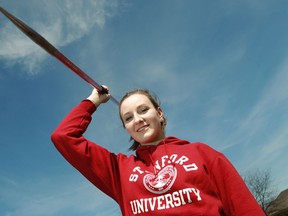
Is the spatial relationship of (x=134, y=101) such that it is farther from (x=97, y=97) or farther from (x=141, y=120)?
(x=97, y=97)

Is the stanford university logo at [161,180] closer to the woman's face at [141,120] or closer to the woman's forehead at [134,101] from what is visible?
the woman's face at [141,120]

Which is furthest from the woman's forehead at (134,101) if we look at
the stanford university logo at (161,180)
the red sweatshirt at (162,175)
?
the stanford university logo at (161,180)

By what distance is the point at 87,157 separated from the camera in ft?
9.55

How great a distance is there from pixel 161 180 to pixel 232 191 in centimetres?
58

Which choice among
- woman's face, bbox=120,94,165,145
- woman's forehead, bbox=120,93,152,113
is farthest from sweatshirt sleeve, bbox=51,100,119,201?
woman's forehead, bbox=120,93,152,113

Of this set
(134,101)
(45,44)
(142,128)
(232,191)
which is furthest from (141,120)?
(45,44)

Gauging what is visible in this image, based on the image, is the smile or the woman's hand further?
the woman's hand

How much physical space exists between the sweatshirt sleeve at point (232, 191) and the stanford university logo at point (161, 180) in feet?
1.22

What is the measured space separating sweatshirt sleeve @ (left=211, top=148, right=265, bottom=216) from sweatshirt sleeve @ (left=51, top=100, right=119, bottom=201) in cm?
91

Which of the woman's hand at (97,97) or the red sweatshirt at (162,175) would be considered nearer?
the red sweatshirt at (162,175)

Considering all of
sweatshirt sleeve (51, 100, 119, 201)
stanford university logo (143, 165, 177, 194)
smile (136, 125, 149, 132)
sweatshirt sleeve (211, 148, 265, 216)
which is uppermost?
smile (136, 125, 149, 132)

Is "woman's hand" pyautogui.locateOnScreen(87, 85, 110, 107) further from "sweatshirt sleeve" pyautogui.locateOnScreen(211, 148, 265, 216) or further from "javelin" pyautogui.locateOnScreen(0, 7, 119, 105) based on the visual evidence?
"sweatshirt sleeve" pyautogui.locateOnScreen(211, 148, 265, 216)

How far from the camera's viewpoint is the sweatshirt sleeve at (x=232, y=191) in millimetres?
2523

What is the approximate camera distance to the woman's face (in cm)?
315
